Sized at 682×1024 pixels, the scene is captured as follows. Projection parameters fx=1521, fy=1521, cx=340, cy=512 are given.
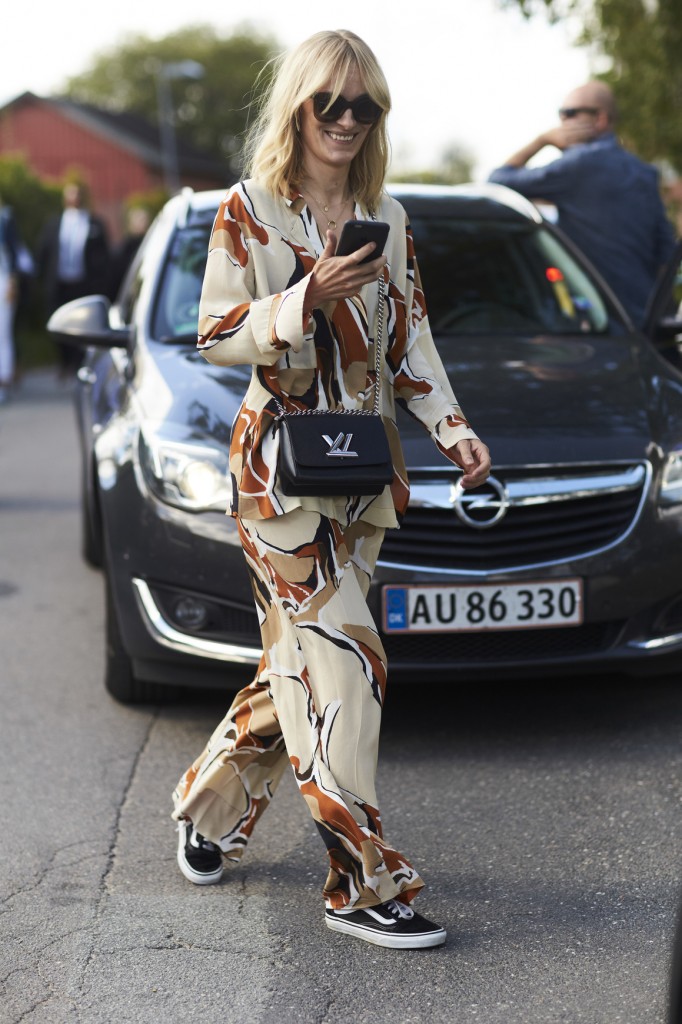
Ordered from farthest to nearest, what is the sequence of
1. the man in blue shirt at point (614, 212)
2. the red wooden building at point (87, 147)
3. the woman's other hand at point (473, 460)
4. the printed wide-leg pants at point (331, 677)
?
1. the red wooden building at point (87, 147)
2. the man in blue shirt at point (614, 212)
3. the woman's other hand at point (473, 460)
4. the printed wide-leg pants at point (331, 677)

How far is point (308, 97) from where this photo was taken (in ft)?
9.82

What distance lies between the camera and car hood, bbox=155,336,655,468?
14.2 feet

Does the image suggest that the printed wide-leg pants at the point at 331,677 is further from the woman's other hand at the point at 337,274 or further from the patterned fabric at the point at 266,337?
the woman's other hand at the point at 337,274

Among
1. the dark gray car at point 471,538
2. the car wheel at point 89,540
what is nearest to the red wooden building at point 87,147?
the car wheel at point 89,540

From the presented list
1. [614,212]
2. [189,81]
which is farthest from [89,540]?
[189,81]

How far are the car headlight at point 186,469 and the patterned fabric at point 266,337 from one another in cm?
110

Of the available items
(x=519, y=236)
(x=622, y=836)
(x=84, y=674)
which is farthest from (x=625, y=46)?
(x=622, y=836)

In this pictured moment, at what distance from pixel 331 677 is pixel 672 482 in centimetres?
169

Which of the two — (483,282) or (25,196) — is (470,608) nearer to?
(483,282)

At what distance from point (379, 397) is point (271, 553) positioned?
0.40 meters

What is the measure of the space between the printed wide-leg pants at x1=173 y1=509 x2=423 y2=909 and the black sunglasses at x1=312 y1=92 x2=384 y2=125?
78 cm

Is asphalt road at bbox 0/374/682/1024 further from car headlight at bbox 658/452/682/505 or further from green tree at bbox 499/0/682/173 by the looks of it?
green tree at bbox 499/0/682/173

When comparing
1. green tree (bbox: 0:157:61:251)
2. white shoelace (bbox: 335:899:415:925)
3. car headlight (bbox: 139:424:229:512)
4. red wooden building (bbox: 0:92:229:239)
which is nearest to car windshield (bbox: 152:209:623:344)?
car headlight (bbox: 139:424:229:512)

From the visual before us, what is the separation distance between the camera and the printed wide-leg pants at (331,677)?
304 centimetres
